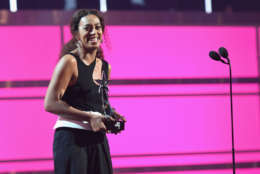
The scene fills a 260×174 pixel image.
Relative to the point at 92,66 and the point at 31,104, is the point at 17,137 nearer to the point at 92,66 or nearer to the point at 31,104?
the point at 31,104

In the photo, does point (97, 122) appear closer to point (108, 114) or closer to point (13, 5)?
point (108, 114)

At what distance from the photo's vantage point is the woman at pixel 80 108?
206 centimetres

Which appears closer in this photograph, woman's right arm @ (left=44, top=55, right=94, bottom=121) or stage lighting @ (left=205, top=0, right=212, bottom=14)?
woman's right arm @ (left=44, top=55, right=94, bottom=121)

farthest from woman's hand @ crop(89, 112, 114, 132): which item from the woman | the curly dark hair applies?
the curly dark hair

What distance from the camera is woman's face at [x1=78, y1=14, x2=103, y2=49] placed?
2.17m

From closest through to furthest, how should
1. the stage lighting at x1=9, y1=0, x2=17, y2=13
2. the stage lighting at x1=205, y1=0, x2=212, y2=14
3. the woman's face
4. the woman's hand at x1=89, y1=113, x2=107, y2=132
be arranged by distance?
the woman's hand at x1=89, y1=113, x2=107, y2=132, the woman's face, the stage lighting at x1=9, y1=0, x2=17, y2=13, the stage lighting at x1=205, y1=0, x2=212, y2=14

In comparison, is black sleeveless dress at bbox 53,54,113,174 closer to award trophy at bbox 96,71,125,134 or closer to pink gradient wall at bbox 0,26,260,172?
award trophy at bbox 96,71,125,134

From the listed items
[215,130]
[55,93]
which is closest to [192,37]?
[215,130]

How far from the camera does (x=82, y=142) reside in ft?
6.88

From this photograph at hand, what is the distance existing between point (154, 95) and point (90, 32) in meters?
2.14

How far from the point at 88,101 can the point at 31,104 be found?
205 cm

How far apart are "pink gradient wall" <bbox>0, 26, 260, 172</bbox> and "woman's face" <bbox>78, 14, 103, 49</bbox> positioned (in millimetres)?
1891

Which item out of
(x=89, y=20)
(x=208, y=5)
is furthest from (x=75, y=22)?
(x=208, y=5)

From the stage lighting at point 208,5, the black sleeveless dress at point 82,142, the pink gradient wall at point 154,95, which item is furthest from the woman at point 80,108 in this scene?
the stage lighting at point 208,5
